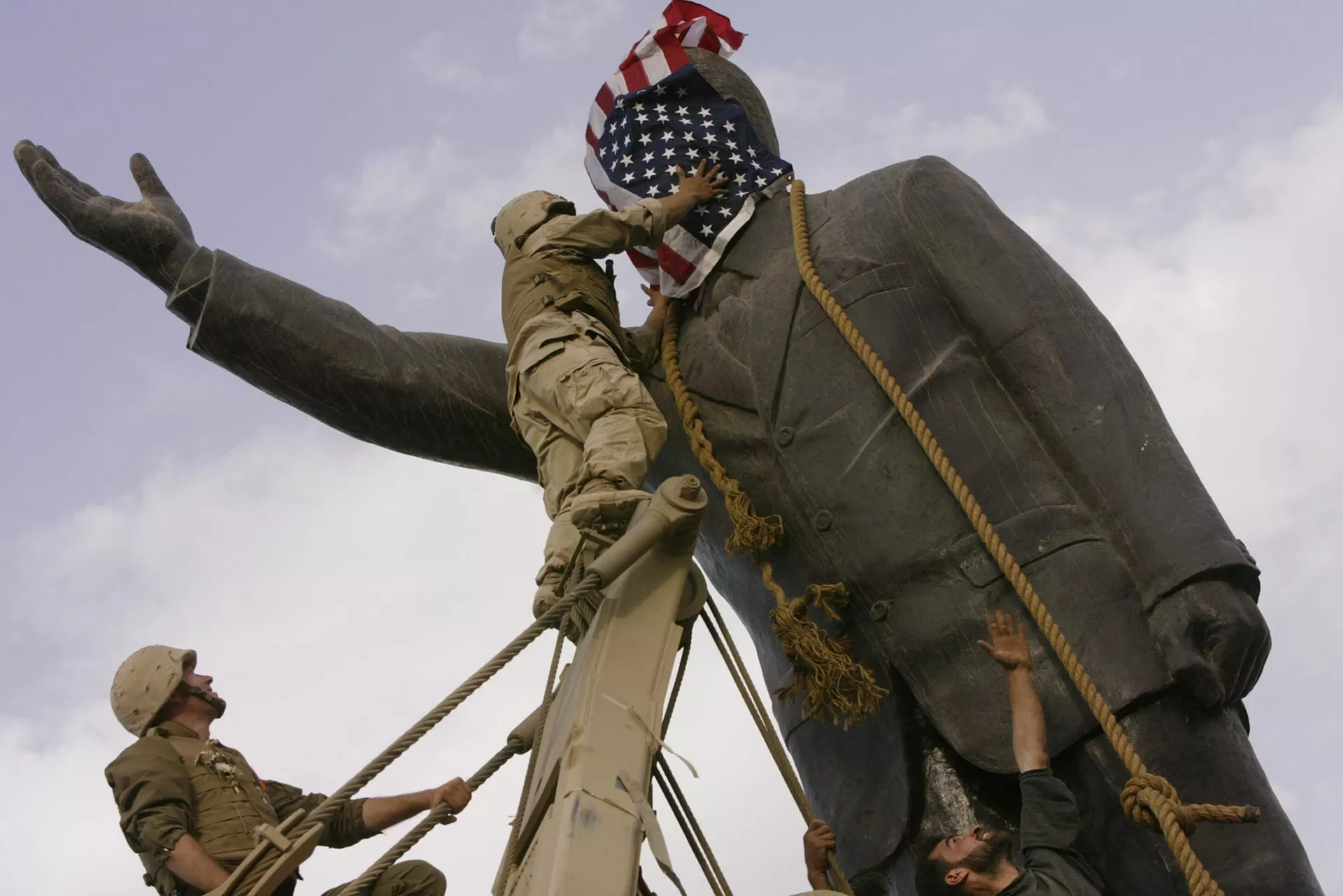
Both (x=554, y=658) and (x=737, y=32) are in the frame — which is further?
(x=737, y=32)

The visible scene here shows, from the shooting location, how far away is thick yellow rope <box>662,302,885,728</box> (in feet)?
17.2

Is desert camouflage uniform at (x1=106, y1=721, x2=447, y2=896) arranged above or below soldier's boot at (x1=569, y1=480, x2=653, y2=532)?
below

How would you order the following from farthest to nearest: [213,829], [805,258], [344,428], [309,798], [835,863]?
[344,428] < [805,258] < [835,863] < [309,798] < [213,829]

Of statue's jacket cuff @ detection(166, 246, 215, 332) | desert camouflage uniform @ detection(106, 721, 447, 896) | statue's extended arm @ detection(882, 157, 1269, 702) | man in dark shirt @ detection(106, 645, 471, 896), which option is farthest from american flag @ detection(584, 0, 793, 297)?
desert camouflage uniform @ detection(106, 721, 447, 896)

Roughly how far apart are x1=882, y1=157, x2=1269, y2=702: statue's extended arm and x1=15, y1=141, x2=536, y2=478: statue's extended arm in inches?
63.8

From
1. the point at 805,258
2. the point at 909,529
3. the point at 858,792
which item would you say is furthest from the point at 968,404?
the point at 858,792

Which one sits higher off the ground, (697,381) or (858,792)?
(697,381)

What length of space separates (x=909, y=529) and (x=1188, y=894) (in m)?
1.29

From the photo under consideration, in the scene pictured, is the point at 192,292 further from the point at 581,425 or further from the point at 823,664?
the point at 823,664

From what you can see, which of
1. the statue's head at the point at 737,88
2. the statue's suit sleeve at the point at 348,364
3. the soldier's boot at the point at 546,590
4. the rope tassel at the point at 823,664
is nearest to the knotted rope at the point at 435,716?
the soldier's boot at the point at 546,590

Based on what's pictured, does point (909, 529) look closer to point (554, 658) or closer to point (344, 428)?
point (554, 658)

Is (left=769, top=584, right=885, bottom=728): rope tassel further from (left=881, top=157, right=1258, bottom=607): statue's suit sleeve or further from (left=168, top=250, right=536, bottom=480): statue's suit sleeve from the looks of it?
(left=168, top=250, right=536, bottom=480): statue's suit sleeve

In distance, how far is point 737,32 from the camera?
689cm

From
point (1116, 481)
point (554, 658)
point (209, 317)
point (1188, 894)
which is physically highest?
point (209, 317)
